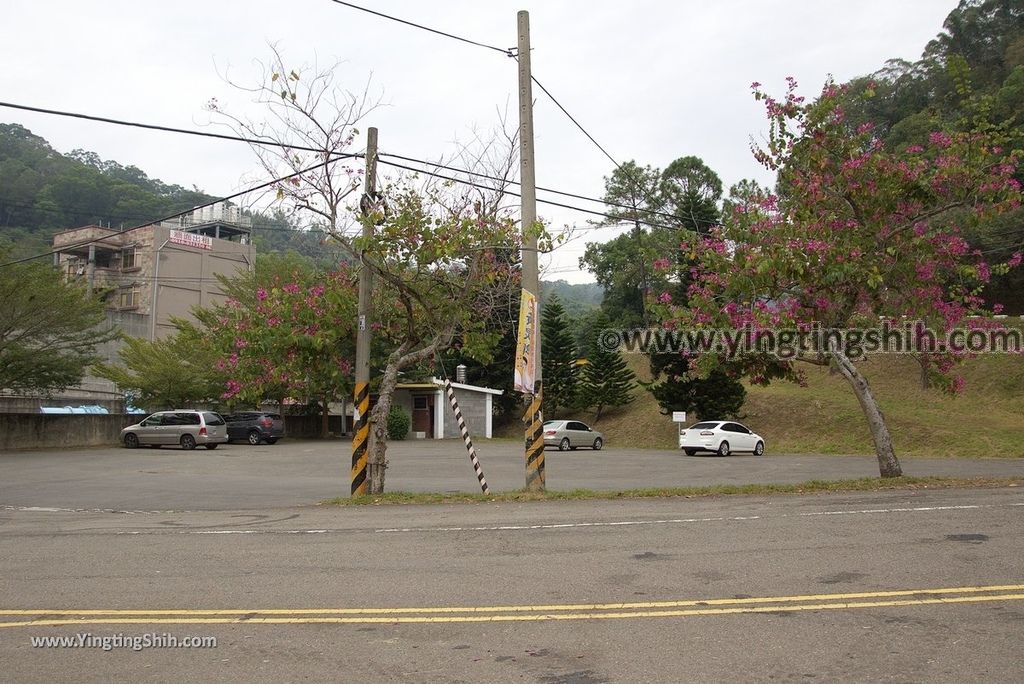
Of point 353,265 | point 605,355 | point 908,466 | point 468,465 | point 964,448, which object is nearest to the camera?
point 353,265

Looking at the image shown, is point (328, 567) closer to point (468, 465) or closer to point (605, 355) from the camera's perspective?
point (468, 465)

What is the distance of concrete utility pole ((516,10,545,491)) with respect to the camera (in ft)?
49.5

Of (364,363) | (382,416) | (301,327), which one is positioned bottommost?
(382,416)

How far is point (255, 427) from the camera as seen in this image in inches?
1585

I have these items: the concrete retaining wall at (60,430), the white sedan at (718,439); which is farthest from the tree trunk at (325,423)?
the white sedan at (718,439)

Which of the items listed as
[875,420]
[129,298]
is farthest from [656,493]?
[129,298]

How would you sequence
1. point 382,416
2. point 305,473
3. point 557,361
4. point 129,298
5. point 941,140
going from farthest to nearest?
point 129,298
point 557,361
point 305,473
point 941,140
point 382,416

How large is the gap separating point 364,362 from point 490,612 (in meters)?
9.77

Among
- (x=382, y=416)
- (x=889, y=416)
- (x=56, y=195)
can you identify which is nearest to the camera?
(x=382, y=416)

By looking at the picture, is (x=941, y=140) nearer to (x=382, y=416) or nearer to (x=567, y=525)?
(x=567, y=525)

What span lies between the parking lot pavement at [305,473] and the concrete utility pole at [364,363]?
1.14 metres

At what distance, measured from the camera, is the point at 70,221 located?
303ft

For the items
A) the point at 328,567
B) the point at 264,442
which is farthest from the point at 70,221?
the point at 328,567

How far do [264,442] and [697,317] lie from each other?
29090mm
